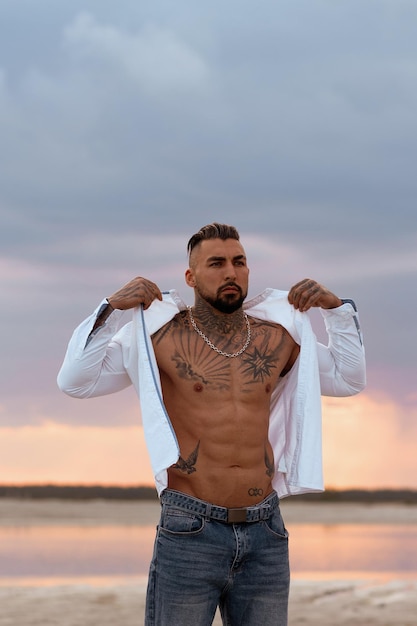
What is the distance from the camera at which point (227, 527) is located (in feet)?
17.5

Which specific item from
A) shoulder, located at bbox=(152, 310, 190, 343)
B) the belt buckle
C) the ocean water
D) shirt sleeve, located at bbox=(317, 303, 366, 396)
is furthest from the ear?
the ocean water

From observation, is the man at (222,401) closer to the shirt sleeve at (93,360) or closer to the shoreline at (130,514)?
the shirt sleeve at (93,360)

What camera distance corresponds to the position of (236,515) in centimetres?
532

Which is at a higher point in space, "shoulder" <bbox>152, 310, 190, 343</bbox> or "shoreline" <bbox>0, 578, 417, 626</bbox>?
"shoulder" <bbox>152, 310, 190, 343</bbox>

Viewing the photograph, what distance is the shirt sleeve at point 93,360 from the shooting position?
18.3 feet

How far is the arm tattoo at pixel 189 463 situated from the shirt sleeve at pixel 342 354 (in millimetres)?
1104

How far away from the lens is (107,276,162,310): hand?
5.62m

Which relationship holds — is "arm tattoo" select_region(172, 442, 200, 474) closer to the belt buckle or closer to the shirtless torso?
the shirtless torso

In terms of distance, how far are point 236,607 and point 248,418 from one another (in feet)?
3.58

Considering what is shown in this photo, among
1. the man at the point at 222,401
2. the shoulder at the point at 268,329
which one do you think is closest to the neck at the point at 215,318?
the man at the point at 222,401

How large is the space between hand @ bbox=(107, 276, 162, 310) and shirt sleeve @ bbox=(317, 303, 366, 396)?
1104 millimetres

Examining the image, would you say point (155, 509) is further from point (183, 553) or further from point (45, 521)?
point (183, 553)

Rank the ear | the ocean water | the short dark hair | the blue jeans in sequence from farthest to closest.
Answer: the ocean water
the ear
the short dark hair
the blue jeans

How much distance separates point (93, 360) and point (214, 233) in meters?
1.05
